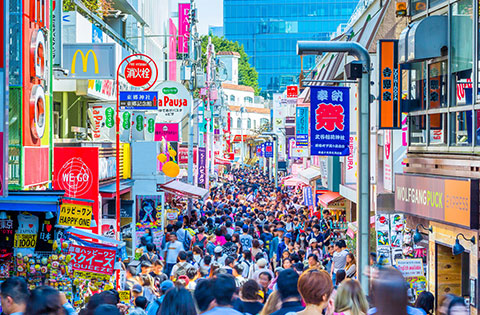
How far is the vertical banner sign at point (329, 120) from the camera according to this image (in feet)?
51.6

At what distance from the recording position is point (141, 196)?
24.6 metres

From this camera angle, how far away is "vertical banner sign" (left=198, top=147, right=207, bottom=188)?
36188 mm

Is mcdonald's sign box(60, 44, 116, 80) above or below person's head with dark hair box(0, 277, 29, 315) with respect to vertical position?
above

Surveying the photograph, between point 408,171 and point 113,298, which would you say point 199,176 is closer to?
point 408,171

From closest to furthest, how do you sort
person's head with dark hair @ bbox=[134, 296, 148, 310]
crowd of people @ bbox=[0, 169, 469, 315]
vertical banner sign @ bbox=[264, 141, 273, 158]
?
crowd of people @ bbox=[0, 169, 469, 315], person's head with dark hair @ bbox=[134, 296, 148, 310], vertical banner sign @ bbox=[264, 141, 273, 158]

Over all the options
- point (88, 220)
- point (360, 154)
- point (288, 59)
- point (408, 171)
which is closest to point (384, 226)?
point (408, 171)

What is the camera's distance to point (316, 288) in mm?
6129

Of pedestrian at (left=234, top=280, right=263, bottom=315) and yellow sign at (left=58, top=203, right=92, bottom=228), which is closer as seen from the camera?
pedestrian at (left=234, top=280, right=263, bottom=315)

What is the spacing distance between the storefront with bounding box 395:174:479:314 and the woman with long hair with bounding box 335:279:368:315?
163 inches

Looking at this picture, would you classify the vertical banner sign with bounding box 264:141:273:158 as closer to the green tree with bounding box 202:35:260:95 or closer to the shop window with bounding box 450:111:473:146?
the green tree with bounding box 202:35:260:95

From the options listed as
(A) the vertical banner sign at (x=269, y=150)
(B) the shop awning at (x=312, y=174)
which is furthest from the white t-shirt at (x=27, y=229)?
(A) the vertical banner sign at (x=269, y=150)

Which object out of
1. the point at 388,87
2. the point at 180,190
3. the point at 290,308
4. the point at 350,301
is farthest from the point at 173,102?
the point at 350,301

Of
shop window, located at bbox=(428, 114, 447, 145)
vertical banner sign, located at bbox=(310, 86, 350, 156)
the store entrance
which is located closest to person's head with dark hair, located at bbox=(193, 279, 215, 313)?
shop window, located at bbox=(428, 114, 447, 145)

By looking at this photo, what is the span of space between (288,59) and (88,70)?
14138cm
